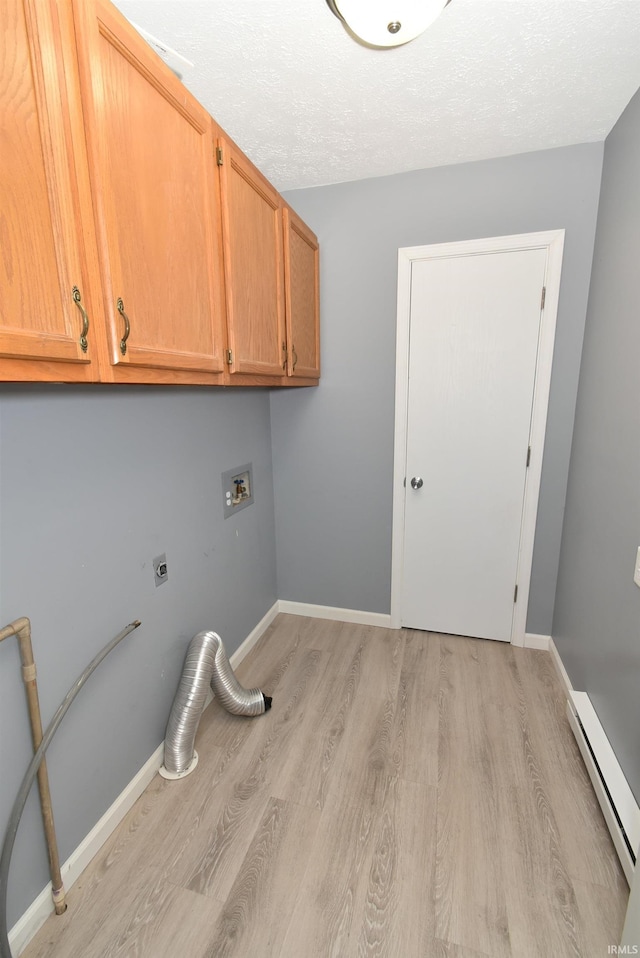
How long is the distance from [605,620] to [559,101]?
2068 mm

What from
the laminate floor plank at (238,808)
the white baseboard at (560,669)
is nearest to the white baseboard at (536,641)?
the white baseboard at (560,669)

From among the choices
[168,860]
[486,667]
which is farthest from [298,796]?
[486,667]

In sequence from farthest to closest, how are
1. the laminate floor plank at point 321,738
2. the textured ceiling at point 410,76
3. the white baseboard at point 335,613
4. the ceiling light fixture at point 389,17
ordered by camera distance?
the white baseboard at point 335,613, the laminate floor plank at point 321,738, the textured ceiling at point 410,76, the ceiling light fixture at point 389,17

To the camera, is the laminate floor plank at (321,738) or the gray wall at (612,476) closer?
the gray wall at (612,476)

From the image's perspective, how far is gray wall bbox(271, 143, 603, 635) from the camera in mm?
2010

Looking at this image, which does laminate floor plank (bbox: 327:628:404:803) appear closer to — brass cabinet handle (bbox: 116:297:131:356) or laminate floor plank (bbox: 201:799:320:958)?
laminate floor plank (bbox: 201:799:320:958)

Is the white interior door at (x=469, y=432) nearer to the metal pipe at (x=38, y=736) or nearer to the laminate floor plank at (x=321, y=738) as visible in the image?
the laminate floor plank at (x=321, y=738)

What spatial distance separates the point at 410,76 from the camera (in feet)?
4.81

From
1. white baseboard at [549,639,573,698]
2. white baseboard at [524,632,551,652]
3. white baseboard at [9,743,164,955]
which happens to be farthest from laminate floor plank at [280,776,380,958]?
white baseboard at [524,632,551,652]

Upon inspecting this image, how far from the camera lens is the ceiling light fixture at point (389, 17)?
3.17ft

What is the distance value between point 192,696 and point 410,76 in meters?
2.47

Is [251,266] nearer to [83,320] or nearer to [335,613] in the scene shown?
[83,320]

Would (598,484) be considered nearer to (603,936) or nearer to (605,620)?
(605,620)

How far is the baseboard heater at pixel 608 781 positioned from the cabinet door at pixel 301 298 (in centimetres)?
196
